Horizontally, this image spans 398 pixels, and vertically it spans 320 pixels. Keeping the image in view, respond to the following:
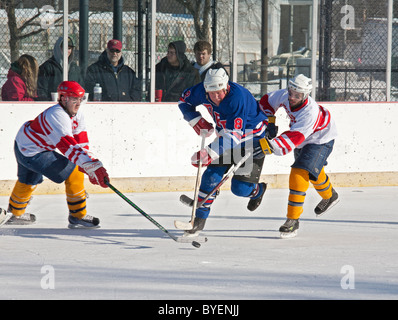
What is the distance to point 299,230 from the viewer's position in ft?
17.6

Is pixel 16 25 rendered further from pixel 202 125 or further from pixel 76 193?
pixel 202 125

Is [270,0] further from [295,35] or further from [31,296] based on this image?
[31,296]

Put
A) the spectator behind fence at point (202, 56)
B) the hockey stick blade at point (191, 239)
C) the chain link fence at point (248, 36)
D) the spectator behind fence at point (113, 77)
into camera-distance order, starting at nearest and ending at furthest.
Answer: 1. the hockey stick blade at point (191, 239)
2. the chain link fence at point (248, 36)
3. the spectator behind fence at point (113, 77)
4. the spectator behind fence at point (202, 56)

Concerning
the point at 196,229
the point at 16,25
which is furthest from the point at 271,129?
the point at 16,25

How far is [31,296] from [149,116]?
3824 mm

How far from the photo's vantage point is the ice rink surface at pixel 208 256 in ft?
11.8

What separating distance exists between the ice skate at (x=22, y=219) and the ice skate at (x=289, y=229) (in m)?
1.75

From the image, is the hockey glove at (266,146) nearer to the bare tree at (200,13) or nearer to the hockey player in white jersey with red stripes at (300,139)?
the hockey player in white jersey with red stripes at (300,139)

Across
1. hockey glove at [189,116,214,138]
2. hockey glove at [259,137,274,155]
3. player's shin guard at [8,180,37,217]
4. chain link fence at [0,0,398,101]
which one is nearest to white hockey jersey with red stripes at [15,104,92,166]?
player's shin guard at [8,180,37,217]

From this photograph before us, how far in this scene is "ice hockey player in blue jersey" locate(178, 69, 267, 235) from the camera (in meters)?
4.86

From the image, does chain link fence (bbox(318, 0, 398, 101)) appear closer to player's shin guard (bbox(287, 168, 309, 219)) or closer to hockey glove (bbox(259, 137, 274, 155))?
player's shin guard (bbox(287, 168, 309, 219))

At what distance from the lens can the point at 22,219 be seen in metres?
5.47

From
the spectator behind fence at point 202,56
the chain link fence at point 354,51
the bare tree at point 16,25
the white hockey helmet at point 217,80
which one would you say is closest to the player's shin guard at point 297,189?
the white hockey helmet at point 217,80

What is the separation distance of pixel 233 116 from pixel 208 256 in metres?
0.94
